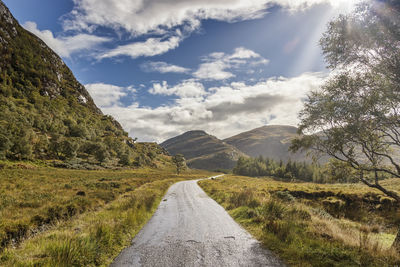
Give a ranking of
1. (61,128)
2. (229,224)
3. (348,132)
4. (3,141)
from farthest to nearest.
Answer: (61,128)
(3,141)
(229,224)
(348,132)

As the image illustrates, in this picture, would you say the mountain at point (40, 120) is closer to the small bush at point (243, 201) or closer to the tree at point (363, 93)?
the small bush at point (243, 201)

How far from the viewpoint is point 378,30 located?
8914 mm

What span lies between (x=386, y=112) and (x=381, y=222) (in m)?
14.3

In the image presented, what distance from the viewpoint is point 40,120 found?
320 feet

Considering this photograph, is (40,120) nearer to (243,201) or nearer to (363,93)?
(243,201)

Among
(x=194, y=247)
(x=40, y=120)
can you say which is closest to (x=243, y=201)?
(x=194, y=247)

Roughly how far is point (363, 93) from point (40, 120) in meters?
122

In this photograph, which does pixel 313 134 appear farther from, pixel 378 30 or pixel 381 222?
pixel 381 222

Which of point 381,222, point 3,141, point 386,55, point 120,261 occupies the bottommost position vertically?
point 381,222

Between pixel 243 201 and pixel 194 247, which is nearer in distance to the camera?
pixel 194 247

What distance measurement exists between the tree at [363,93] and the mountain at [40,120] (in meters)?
68.1

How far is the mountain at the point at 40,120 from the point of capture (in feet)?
222

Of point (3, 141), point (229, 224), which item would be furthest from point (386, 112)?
point (3, 141)

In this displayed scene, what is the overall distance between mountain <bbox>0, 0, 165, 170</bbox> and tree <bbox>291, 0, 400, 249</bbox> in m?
68.1
